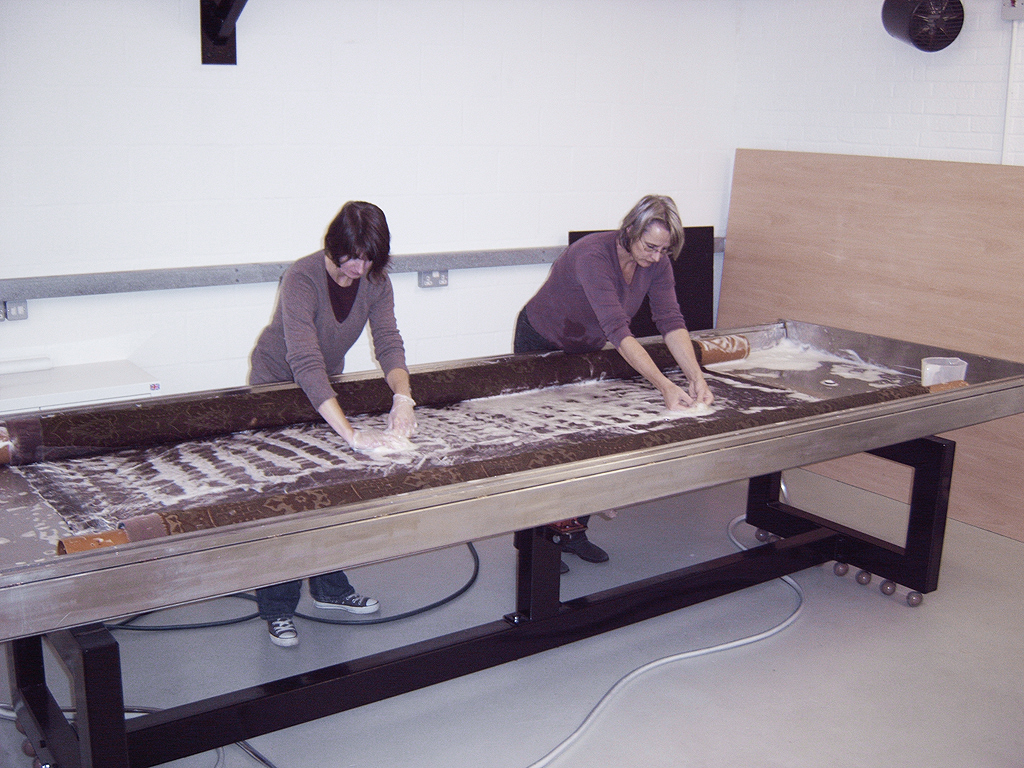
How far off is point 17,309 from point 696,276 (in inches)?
121

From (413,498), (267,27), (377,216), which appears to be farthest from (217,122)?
(413,498)

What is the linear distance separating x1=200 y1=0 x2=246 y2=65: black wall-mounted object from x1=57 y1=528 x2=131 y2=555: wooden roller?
2.27 m

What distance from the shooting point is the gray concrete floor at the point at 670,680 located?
229 cm

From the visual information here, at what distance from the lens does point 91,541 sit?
1564mm

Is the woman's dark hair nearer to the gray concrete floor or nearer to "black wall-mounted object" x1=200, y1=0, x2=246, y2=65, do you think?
the gray concrete floor

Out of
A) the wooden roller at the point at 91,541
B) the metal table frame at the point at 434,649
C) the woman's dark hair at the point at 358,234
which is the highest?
the woman's dark hair at the point at 358,234

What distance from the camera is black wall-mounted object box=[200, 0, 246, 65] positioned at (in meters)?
3.25

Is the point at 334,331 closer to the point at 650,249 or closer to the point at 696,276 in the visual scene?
the point at 650,249

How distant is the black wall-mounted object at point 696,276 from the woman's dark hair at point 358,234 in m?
2.61

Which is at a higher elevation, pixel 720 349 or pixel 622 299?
pixel 622 299

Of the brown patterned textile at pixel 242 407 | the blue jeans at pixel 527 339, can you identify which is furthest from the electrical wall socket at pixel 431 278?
the brown patterned textile at pixel 242 407

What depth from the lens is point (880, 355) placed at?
3326 millimetres

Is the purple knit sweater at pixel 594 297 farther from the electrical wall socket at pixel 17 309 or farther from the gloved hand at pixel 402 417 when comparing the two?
the electrical wall socket at pixel 17 309

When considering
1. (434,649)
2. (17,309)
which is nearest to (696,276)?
(434,649)
